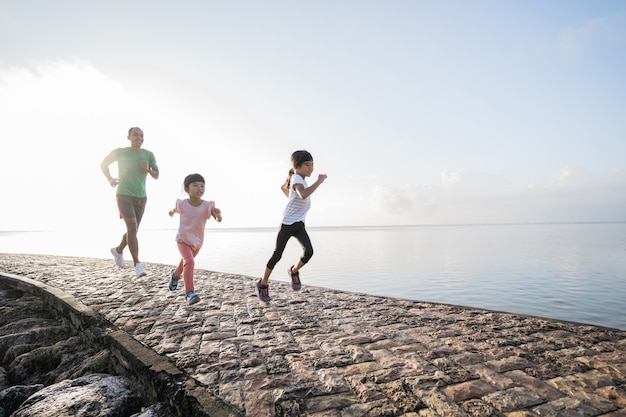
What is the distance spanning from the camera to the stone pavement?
7.34 feet

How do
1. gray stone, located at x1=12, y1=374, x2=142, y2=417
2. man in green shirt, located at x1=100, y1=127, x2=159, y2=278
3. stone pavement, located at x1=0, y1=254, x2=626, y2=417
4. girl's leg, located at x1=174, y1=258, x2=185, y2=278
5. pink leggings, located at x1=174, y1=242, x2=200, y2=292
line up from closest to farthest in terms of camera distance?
1. stone pavement, located at x1=0, y1=254, x2=626, y2=417
2. gray stone, located at x1=12, y1=374, x2=142, y2=417
3. pink leggings, located at x1=174, y1=242, x2=200, y2=292
4. girl's leg, located at x1=174, y1=258, x2=185, y2=278
5. man in green shirt, located at x1=100, y1=127, x2=159, y2=278

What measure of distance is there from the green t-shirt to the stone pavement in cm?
229

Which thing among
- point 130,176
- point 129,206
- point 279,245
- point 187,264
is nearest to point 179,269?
point 187,264

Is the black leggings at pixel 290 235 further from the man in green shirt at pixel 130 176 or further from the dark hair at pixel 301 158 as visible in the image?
the man in green shirt at pixel 130 176

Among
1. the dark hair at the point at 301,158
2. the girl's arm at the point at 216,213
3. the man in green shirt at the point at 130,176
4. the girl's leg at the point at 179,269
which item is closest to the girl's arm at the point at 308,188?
the dark hair at the point at 301,158

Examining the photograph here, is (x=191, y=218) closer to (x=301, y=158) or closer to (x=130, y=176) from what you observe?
(x=301, y=158)

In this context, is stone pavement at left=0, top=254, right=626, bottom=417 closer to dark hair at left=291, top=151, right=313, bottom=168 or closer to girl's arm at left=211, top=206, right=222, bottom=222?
girl's arm at left=211, top=206, right=222, bottom=222

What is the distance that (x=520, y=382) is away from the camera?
252 centimetres

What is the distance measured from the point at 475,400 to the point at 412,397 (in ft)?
1.33

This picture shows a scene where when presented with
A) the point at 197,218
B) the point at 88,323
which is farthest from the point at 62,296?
the point at 197,218

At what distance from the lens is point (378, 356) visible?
9.84 ft

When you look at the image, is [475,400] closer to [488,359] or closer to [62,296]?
[488,359]

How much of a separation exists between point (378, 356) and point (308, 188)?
2.40 m

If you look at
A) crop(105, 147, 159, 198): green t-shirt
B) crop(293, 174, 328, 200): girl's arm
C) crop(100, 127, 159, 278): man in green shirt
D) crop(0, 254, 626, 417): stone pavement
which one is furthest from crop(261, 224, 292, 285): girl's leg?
crop(105, 147, 159, 198): green t-shirt
